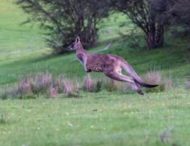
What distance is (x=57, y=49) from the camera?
50531mm

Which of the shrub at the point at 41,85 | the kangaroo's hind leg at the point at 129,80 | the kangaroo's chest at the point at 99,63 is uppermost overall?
the kangaroo's chest at the point at 99,63

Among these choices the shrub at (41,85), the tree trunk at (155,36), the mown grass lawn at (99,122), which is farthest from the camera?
the tree trunk at (155,36)

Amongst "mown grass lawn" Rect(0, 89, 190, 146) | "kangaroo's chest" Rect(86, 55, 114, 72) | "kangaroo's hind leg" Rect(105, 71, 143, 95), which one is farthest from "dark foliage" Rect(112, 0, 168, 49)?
"mown grass lawn" Rect(0, 89, 190, 146)

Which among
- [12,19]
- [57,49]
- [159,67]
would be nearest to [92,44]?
[57,49]

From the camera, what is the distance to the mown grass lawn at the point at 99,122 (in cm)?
1139

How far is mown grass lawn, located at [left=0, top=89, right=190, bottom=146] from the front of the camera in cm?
1139

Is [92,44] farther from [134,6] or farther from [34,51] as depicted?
[134,6]

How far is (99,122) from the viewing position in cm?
1370

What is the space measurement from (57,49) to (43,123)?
36.6 m

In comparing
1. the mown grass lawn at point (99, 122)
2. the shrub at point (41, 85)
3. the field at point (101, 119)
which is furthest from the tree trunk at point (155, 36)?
the mown grass lawn at point (99, 122)

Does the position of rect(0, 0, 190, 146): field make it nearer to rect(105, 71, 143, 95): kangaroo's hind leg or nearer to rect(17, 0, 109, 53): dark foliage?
rect(105, 71, 143, 95): kangaroo's hind leg

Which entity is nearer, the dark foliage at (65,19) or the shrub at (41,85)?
the shrub at (41,85)

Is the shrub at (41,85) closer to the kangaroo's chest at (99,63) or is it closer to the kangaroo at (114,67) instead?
the kangaroo at (114,67)

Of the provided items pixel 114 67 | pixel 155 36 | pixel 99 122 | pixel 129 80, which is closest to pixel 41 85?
pixel 114 67
